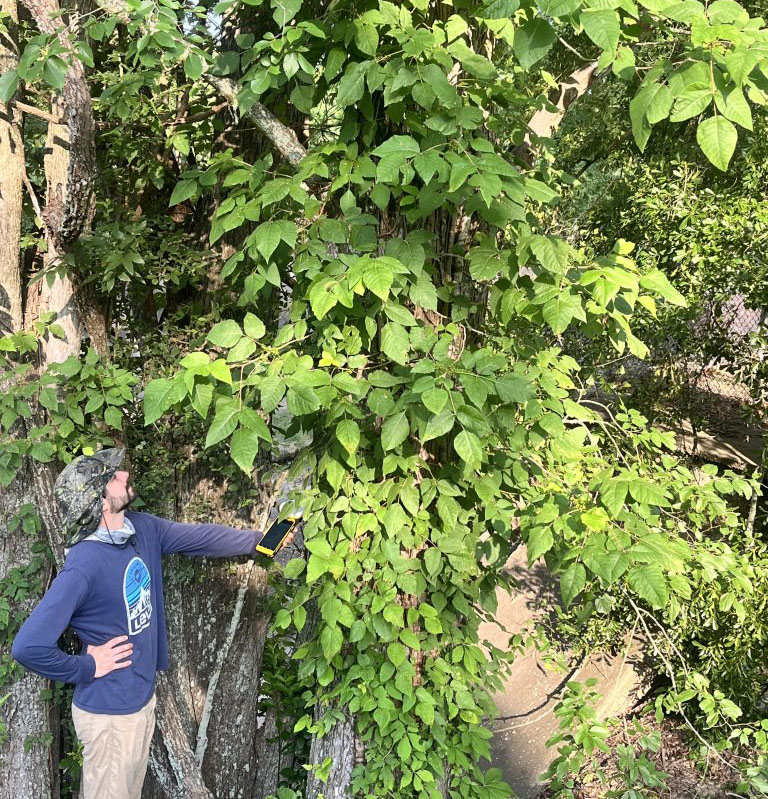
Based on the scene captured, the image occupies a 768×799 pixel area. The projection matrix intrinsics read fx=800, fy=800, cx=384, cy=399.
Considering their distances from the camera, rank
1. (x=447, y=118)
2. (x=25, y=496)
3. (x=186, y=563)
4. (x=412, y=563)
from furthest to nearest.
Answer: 1. (x=186, y=563)
2. (x=25, y=496)
3. (x=412, y=563)
4. (x=447, y=118)

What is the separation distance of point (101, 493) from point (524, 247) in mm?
1706

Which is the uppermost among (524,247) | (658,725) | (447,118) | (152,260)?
(447,118)

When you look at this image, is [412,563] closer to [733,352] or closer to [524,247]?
[524,247]

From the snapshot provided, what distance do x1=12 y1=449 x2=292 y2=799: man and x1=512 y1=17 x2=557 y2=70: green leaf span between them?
1985 mm

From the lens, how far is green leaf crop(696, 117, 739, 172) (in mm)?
1667

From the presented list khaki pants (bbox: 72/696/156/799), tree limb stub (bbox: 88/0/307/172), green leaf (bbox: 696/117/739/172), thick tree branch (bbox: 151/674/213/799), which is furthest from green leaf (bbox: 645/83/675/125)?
thick tree branch (bbox: 151/674/213/799)

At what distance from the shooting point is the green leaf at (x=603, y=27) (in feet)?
5.56

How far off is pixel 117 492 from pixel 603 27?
2.20 meters

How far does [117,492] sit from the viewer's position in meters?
2.92

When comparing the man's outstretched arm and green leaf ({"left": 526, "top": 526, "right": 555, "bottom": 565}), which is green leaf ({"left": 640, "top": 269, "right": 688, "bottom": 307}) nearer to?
green leaf ({"left": 526, "top": 526, "right": 555, "bottom": 565})

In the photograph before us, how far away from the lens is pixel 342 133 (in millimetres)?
2668

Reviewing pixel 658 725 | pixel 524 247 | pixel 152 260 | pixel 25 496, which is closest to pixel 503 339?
pixel 524 247

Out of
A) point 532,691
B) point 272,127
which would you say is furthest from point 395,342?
point 532,691

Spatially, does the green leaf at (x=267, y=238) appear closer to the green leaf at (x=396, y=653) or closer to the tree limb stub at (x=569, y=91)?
the green leaf at (x=396, y=653)
